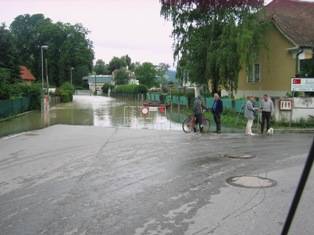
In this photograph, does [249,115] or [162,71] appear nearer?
[249,115]

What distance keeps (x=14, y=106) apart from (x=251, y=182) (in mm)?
25888

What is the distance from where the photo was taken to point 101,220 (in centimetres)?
598

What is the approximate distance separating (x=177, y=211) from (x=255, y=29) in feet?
76.1

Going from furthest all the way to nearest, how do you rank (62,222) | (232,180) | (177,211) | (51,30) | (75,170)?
(51,30)
(75,170)
(232,180)
(177,211)
(62,222)

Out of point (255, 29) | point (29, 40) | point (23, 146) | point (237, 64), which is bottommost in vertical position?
point (23, 146)

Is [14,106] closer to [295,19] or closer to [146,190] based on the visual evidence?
[295,19]

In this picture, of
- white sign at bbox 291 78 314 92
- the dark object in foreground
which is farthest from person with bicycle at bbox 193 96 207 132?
the dark object in foreground

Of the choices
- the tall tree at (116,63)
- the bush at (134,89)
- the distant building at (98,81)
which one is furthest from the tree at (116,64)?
the bush at (134,89)

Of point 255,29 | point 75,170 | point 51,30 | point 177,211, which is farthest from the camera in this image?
point 51,30

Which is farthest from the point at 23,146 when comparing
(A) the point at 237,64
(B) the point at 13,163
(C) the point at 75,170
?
(A) the point at 237,64

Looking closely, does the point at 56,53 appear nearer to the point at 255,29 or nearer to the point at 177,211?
the point at 255,29

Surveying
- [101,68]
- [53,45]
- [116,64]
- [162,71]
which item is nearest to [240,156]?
[53,45]

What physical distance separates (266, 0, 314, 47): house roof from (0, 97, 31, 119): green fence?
62.8ft

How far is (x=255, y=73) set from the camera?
100 ft
